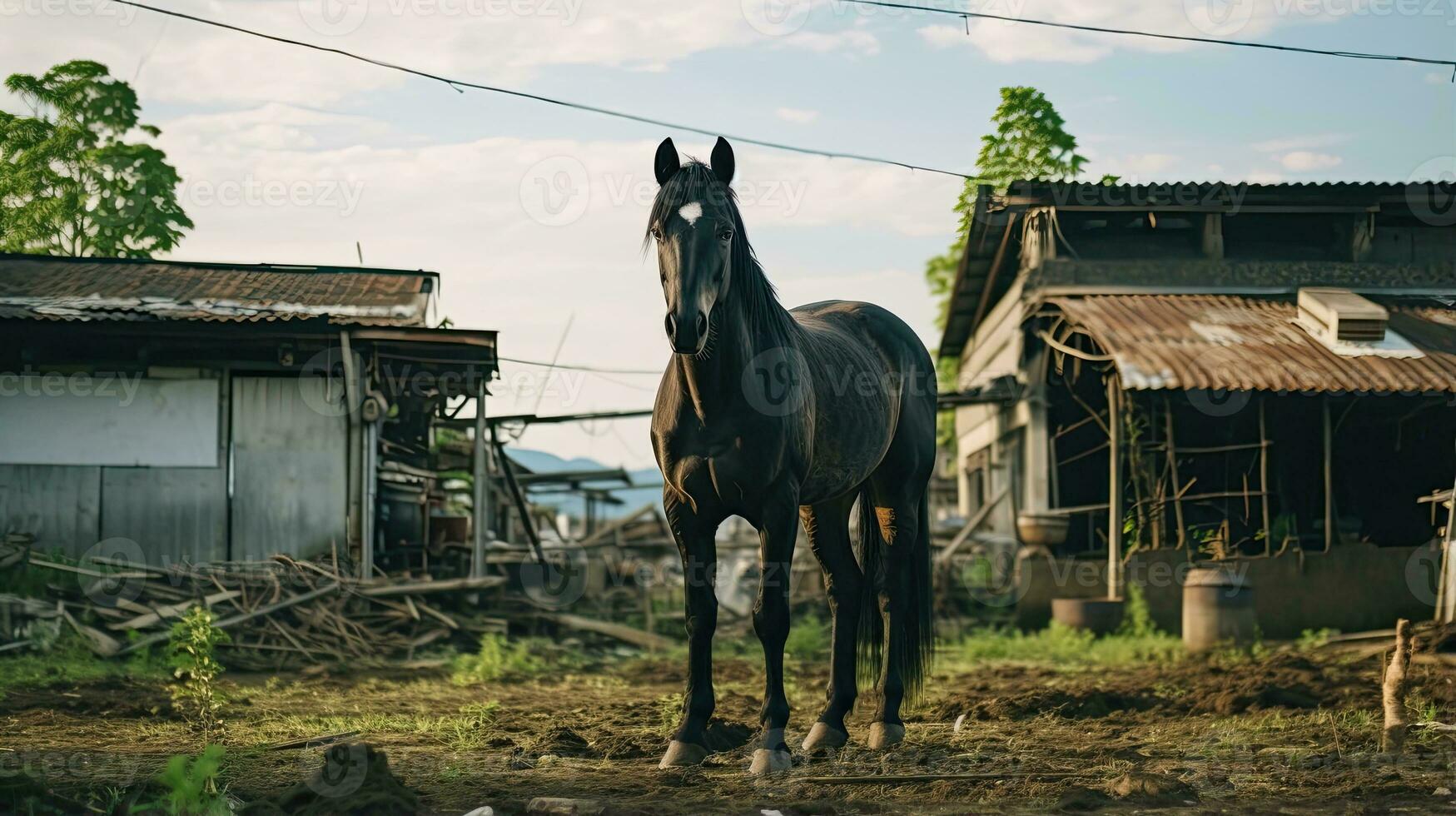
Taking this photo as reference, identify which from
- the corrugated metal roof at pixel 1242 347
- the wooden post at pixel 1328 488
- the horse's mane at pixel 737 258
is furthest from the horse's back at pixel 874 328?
the wooden post at pixel 1328 488

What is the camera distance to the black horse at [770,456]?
18.2 ft

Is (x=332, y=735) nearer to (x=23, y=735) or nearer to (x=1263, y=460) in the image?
(x=23, y=735)

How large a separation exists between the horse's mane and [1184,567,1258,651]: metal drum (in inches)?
312

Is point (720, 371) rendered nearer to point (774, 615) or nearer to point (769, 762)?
point (774, 615)

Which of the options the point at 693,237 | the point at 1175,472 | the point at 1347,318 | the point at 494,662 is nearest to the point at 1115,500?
the point at 1175,472

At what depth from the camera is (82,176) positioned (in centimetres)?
2512

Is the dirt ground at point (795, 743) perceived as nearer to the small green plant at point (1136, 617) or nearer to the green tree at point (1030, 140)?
the small green plant at point (1136, 617)

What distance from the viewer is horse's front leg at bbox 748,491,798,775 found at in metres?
5.76

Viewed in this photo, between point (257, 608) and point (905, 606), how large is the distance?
7.67 meters

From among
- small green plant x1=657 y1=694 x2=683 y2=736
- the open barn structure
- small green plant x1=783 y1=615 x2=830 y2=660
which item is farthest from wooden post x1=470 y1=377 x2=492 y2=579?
the open barn structure

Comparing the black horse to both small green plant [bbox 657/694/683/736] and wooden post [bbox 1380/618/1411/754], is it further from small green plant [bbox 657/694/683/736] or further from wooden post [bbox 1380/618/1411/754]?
wooden post [bbox 1380/618/1411/754]

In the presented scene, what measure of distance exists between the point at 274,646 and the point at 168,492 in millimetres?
3288

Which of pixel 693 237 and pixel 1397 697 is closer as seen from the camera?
pixel 693 237

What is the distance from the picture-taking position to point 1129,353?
13.1 metres
